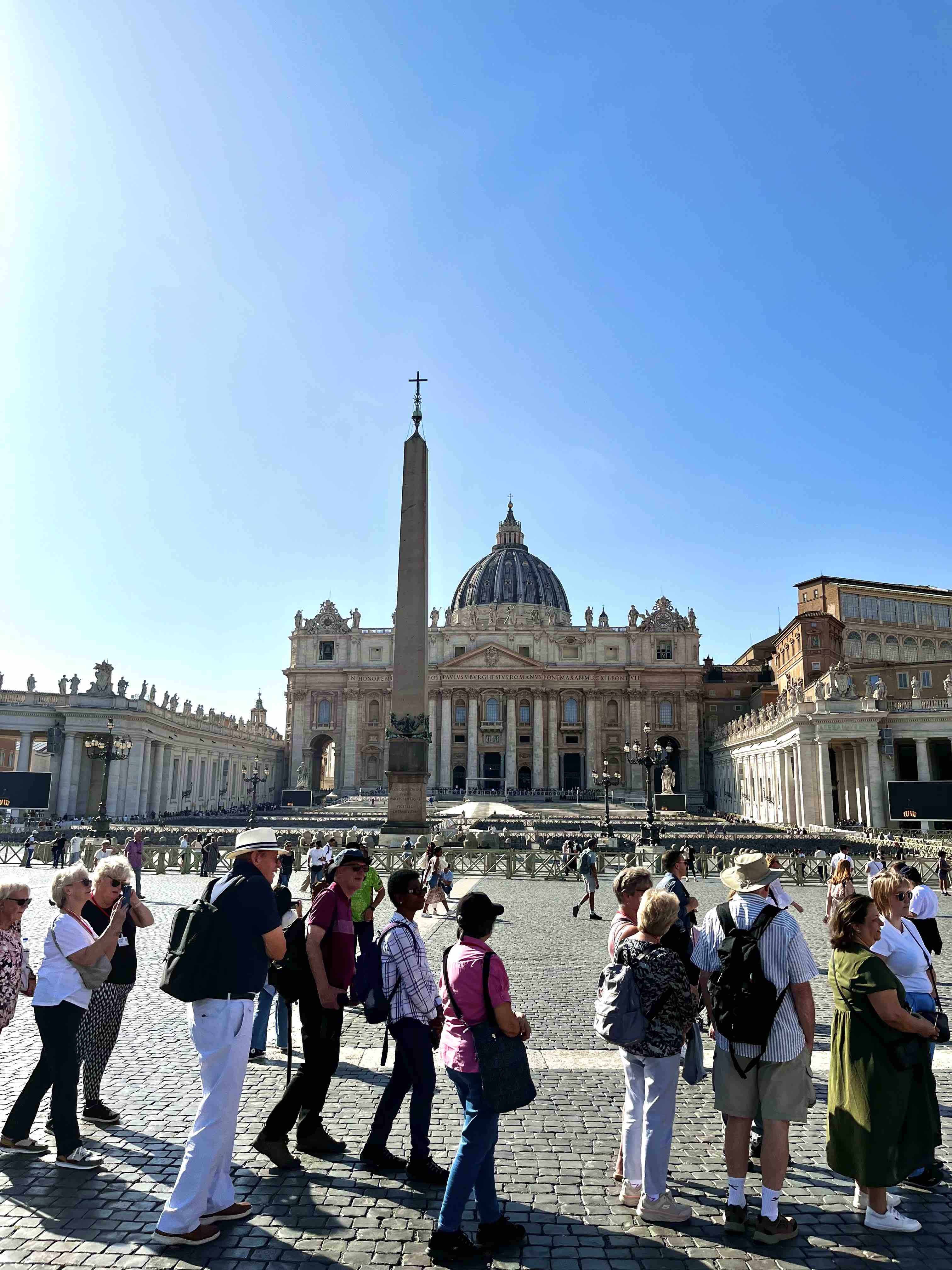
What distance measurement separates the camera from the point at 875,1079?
4.11 metres

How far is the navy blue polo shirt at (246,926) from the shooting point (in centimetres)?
406

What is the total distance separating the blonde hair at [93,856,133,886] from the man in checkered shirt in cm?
189

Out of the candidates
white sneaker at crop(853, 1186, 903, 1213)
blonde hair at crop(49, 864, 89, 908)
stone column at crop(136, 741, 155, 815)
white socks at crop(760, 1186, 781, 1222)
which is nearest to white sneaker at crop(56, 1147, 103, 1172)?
blonde hair at crop(49, 864, 89, 908)

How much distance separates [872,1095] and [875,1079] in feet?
0.26

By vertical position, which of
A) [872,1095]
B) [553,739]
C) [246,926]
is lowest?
[872,1095]

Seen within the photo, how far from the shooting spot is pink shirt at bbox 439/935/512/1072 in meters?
3.86

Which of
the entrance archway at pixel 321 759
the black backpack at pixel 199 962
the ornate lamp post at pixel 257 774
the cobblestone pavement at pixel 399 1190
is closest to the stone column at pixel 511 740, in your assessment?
the entrance archway at pixel 321 759

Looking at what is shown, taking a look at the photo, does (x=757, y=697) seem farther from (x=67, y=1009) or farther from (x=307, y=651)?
(x=67, y=1009)

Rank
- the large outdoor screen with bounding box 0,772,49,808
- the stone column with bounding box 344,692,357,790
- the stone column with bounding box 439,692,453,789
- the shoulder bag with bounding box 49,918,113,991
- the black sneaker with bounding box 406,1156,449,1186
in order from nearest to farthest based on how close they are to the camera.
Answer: the black sneaker with bounding box 406,1156,449,1186, the shoulder bag with bounding box 49,918,113,991, the large outdoor screen with bounding box 0,772,49,808, the stone column with bounding box 439,692,453,789, the stone column with bounding box 344,692,357,790

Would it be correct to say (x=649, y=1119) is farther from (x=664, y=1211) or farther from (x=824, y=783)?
(x=824, y=783)

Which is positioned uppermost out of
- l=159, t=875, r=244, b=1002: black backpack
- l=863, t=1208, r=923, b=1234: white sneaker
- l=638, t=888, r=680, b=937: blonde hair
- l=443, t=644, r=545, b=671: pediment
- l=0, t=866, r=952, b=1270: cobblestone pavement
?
l=443, t=644, r=545, b=671: pediment

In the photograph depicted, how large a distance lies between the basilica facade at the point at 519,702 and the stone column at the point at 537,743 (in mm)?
118

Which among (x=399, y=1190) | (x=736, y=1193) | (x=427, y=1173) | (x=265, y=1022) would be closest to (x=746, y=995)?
(x=736, y=1193)

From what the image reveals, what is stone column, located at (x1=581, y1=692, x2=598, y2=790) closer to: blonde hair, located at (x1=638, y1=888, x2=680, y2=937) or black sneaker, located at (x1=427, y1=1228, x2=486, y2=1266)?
blonde hair, located at (x1=638, y1=888, x2=680, y2=937)
